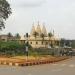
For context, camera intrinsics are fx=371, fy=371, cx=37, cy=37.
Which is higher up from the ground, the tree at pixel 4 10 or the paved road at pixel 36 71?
the tree at pixel 4 10

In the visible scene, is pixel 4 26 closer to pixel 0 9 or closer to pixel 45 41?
pixel 0 9

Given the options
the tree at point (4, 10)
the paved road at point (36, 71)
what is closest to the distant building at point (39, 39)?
the tree at point (4, 10)

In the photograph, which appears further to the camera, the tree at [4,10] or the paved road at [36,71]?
the tree at [4,10]

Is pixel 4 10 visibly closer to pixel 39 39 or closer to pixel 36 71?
pixel 36 71

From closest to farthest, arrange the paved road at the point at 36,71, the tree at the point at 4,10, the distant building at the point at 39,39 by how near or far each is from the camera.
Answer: the paved road at the point at 36,71
the tree at the point at 4,10
the distant building at the point at 39,39

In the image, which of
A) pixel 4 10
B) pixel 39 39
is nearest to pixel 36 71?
pixel 4 10

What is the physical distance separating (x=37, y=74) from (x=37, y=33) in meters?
120

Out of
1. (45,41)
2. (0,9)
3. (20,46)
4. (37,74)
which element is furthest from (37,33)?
(37,74)

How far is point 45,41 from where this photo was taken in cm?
14162

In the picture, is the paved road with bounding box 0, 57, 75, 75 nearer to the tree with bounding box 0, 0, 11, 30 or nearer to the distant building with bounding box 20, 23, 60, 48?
the tree with bounding box 0, 0, 11, 30

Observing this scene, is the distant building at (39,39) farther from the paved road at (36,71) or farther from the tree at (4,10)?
the paved road at (36,71)

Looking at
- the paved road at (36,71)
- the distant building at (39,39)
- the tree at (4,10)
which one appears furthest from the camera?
the distant building at (39,39)

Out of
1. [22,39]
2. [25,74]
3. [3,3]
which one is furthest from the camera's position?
[22,39]

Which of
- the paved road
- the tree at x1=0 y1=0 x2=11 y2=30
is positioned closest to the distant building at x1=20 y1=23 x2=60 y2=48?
the tree at x1=0 y1=0 x2=11 y2=30
